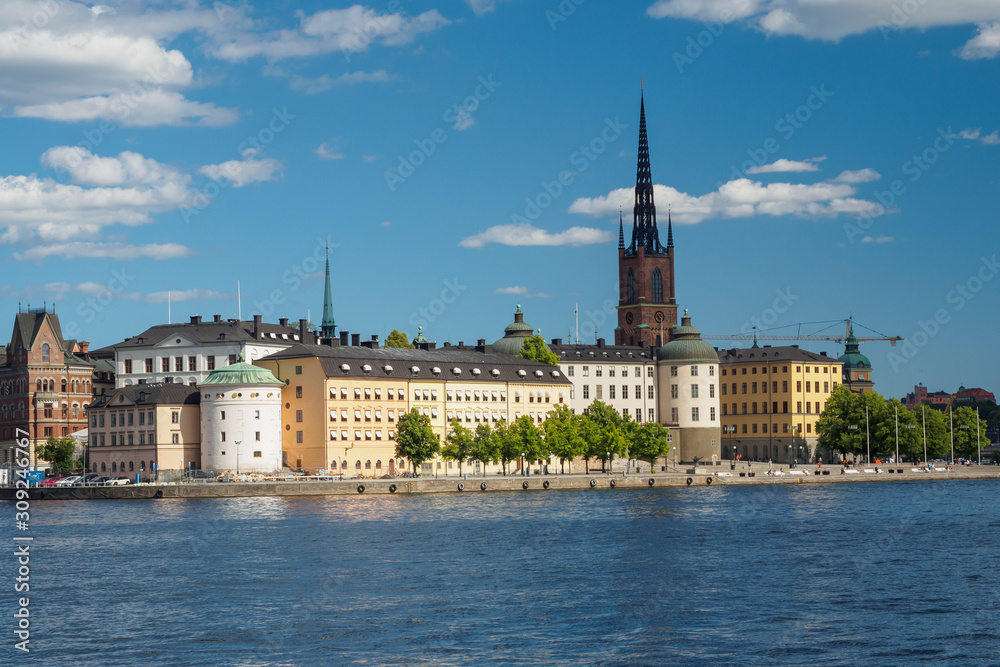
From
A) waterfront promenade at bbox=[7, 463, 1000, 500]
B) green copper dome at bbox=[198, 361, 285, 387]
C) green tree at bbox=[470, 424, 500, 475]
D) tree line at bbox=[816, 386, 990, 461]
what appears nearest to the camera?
waterfront promenade at bbox=[7, 463, 1000, 500]

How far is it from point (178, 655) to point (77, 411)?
12363 centimetres

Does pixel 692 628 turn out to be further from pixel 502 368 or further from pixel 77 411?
pixel 77 411

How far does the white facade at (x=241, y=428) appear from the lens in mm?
119938

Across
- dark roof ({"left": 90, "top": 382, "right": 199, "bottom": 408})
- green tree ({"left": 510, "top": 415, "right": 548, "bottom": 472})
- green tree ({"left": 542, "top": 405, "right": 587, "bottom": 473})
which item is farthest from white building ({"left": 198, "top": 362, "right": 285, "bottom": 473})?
green tree ({"left": 542, "top": 405, "right": 587, "bottom": 473})

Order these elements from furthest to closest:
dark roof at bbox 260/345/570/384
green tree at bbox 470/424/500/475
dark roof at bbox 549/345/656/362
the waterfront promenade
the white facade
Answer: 1. dark roof at bbox 549/345/656/362
2. dark roof at bbox 260/345/570/384
3. green tree at bbox 470/424/500/475
4. the white facade
5. the waterfront promenade

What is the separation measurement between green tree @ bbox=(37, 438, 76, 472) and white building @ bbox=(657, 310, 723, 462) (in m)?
69.0

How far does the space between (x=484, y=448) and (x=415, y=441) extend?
6.33 metres

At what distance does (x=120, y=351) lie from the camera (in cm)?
14825

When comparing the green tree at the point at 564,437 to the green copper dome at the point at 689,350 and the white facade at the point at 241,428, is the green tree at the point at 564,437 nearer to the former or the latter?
the white facade at the point at 241,428

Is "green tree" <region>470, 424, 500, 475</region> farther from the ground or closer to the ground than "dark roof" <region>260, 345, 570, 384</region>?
closer to the ground

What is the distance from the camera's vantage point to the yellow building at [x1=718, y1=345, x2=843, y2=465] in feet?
584

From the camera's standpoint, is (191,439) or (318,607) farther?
(191,439)

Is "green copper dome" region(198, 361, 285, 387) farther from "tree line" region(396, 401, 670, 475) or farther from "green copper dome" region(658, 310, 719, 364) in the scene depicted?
"green copper dome" region(658, 310, 719, 364)

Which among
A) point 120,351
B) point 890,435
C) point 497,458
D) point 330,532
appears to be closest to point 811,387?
point 890,435
